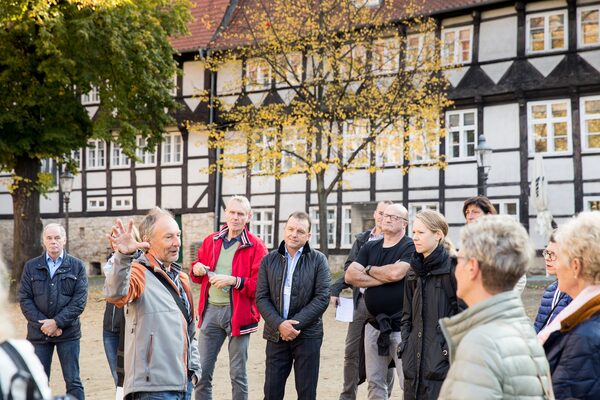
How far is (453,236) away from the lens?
26.3 m

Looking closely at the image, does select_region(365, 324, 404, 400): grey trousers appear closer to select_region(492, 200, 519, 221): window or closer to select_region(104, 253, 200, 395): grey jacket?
select_region(104, 253, 200, 395): grey jacket

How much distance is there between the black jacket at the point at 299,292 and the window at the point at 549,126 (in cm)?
1891

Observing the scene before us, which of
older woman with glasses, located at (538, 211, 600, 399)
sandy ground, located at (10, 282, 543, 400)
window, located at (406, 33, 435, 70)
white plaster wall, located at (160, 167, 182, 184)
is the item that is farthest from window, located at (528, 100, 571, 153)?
older woman with glasses, located at (538, 211, 600, 399)

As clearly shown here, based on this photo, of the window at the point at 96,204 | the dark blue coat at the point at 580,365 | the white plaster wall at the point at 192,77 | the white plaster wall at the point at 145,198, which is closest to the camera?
the dark blue coat at the point at 580,365

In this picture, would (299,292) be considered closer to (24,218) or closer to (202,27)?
(24,218)

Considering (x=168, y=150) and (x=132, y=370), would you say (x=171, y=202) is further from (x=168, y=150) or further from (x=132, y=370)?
(x=132, y=370)

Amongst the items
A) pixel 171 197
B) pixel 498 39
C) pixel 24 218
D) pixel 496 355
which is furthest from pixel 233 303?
pixel 171 197

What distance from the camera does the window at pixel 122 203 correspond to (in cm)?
3319

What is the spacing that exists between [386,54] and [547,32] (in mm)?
4660

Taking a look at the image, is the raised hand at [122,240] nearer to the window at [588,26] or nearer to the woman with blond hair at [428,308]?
the woman with blond hair at [428,308]

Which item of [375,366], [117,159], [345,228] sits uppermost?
[117,159]

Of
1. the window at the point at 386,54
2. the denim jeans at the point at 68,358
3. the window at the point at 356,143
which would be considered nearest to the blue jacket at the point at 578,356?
the denim jeans at the point at 68,358

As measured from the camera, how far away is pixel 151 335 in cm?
525

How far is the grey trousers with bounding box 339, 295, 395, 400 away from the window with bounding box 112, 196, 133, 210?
83.7 ft
